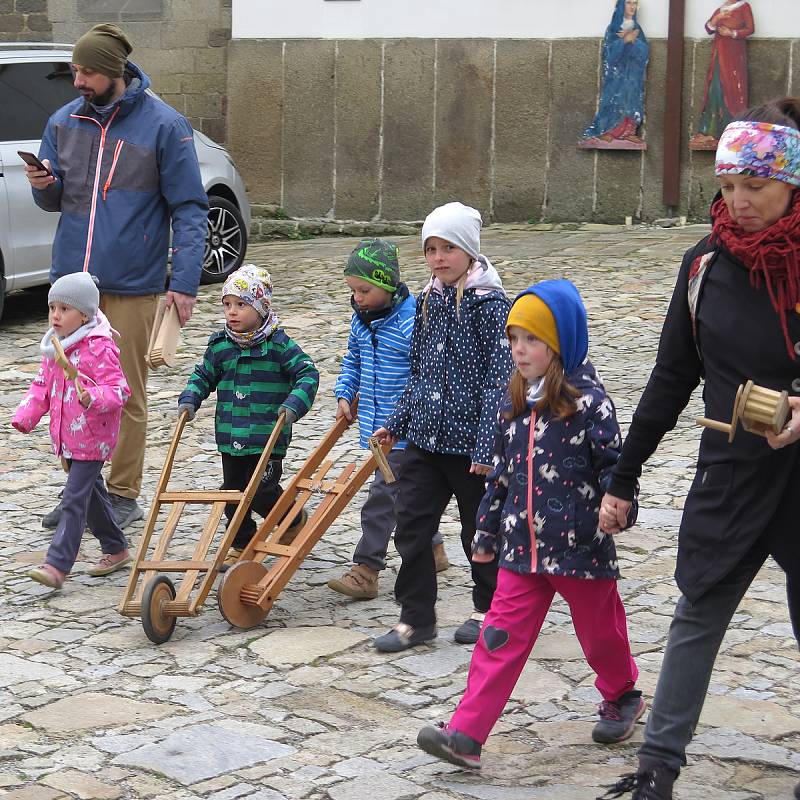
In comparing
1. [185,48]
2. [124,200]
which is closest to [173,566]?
[124,200]

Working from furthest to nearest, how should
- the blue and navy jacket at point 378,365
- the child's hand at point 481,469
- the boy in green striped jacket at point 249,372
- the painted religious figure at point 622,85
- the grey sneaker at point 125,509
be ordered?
the painted religious figure at point 622,85
the grey sneaker at point 125,509
the boy in green striped jacket at point 249,372
the blue and navy jacket at point 378,365
the child's hand at point 481,469

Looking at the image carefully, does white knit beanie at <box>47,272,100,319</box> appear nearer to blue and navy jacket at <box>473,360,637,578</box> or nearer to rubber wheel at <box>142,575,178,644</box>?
rubber wheel at <box>142,575,178,644</box>

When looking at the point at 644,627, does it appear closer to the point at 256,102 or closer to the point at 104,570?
the point at 104,570

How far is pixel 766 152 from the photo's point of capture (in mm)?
3709

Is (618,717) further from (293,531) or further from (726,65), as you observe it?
(726,65)

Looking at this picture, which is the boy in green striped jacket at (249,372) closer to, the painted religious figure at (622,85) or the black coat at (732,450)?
the black coat at (732,450)

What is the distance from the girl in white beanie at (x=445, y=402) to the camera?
5316 mm

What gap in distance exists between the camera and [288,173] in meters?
15.7

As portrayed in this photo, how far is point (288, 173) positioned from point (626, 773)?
12.0m

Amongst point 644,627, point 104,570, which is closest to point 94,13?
point 104,570

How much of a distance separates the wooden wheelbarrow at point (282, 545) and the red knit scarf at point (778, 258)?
76.2 inches

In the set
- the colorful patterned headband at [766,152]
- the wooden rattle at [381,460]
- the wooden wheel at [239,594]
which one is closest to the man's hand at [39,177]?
the wooden wheel at [239,594]

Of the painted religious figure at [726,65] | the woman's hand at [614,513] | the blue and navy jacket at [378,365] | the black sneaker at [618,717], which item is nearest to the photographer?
the woman's hand at [614,513]

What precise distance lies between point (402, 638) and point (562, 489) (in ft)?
4.08
